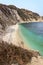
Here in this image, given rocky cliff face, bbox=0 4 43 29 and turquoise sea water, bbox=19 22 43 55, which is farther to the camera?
rocky cliff face, bbox=0 4 43 29

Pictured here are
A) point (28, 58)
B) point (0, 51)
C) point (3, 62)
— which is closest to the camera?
point (3, 62)

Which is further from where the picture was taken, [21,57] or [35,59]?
[35,59]

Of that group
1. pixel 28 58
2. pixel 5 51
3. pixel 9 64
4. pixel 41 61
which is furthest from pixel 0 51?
pixel 41 61

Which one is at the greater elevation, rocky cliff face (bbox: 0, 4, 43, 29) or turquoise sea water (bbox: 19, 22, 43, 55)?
rocky cliff face (bbox: 0, 4, 43, 29)

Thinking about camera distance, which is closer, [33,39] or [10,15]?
[33,39]

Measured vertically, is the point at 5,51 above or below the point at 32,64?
above

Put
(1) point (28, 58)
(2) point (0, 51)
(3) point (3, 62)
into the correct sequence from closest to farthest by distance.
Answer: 1. (3) point (3, 62)
2. (2) point (0, 51)
3. (1) point (28, 58)

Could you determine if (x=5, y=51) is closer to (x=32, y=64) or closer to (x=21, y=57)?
(x=21, y=57)

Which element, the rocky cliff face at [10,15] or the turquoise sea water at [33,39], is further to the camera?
the rocky cliff face at [10,15]

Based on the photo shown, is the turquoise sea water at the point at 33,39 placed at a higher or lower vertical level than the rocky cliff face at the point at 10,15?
lower

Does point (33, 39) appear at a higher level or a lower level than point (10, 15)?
lower

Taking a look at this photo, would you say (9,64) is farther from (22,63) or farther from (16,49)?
(16,49)

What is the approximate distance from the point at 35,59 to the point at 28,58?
0.83 metres

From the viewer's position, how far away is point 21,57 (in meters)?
13.2
